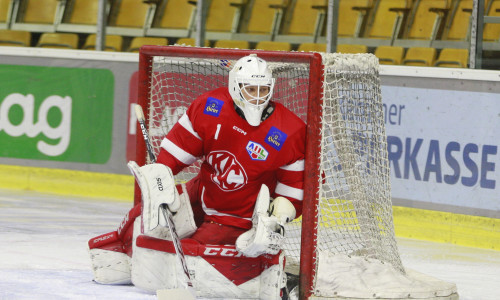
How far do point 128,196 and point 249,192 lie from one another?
321 centimetres

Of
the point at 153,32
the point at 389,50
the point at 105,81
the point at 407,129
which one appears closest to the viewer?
the point at 407,129

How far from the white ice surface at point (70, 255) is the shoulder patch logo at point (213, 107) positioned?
0.83 m

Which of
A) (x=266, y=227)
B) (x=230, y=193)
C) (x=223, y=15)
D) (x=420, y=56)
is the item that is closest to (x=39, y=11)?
(x=223, y=15)

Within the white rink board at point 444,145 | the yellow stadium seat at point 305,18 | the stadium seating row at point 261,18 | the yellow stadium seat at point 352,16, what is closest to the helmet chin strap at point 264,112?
the white rink board at point 444,145

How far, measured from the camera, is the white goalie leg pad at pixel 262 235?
13.4 feet

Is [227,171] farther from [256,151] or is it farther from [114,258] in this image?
[114,258]

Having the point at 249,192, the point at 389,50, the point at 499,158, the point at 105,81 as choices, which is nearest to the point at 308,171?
the point at 249,192

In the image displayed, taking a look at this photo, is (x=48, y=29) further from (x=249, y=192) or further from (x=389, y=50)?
(x=249, y=192)

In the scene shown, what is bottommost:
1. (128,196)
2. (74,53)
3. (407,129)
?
(128,196)

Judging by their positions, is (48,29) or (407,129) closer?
(407,129)

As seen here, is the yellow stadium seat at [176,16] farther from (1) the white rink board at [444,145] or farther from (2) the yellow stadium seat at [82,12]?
(1) the white rink board at [444,145]

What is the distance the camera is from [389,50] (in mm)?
7195

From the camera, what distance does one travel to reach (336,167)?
15.4 feet

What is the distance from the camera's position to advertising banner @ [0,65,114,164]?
7.67 m
